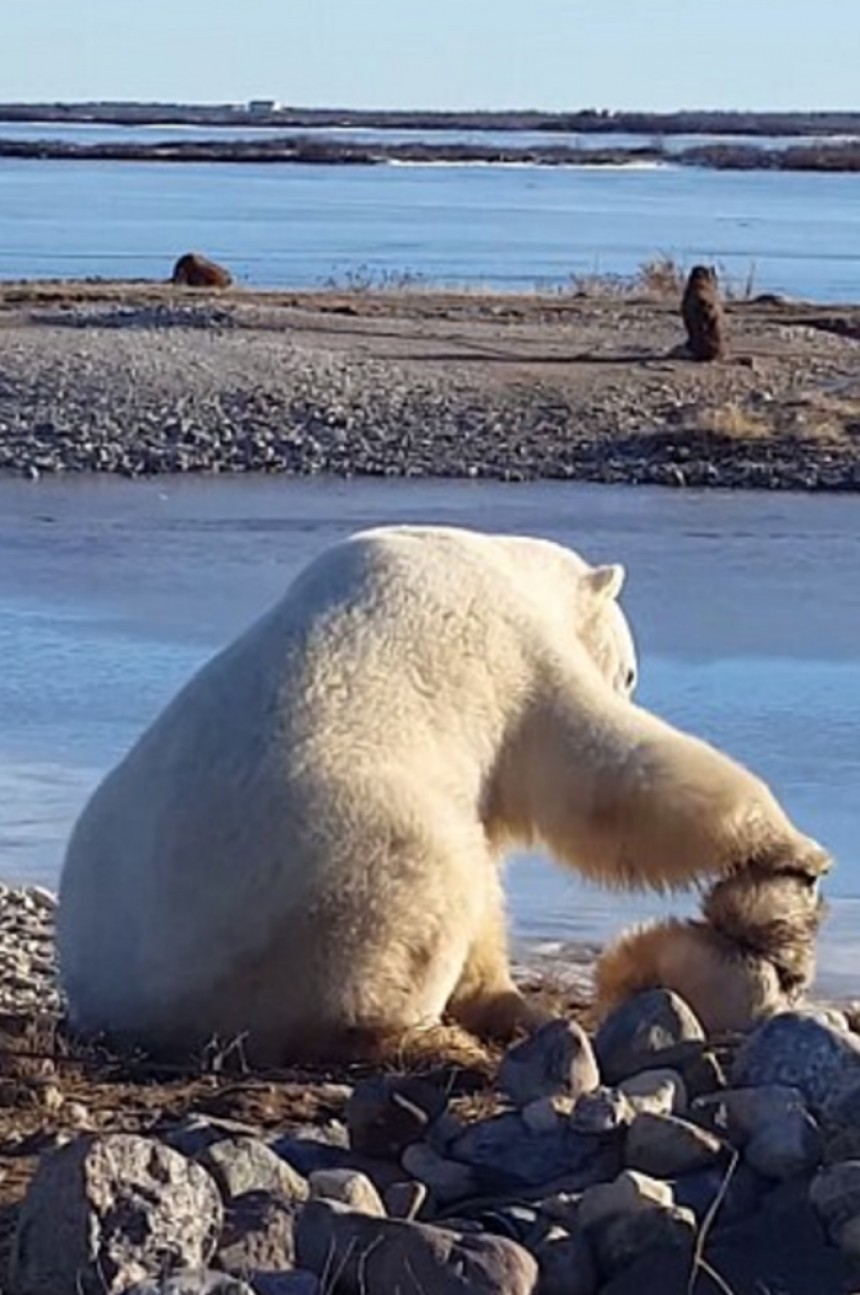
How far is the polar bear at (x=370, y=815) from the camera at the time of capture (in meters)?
6.60

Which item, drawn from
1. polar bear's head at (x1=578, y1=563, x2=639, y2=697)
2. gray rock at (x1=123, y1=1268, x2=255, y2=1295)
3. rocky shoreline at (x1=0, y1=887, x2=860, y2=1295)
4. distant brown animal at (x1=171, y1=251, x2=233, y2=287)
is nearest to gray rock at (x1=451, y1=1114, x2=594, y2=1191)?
rocky shoreline at (x1=0, y1=887, x2=860, y2=1295)

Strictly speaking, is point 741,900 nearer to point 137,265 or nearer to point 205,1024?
point 205,1024

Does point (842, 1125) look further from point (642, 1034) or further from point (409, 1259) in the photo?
point (409, 1259)

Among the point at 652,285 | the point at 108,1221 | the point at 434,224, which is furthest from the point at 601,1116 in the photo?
the point at 434,224

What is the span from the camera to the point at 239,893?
21.5 feet

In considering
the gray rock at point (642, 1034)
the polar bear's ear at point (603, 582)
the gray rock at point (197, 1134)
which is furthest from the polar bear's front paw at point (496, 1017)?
the gray rock at point (197, 1134)

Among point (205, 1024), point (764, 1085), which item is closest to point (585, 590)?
point (205, 1024)

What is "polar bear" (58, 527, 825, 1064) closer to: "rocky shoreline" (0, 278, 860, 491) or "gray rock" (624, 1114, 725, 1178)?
"gray rock" (624, 1114, 725, 1178)

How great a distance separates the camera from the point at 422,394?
27453mm

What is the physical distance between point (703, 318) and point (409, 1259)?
24.4m

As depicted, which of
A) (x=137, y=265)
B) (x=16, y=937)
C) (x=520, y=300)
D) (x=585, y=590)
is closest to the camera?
(x=585, y=590)

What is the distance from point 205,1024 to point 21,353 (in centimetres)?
2295

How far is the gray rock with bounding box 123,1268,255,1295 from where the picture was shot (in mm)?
4707

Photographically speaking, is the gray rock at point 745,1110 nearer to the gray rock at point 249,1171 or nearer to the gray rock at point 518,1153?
the gray rock at point 518,1153
